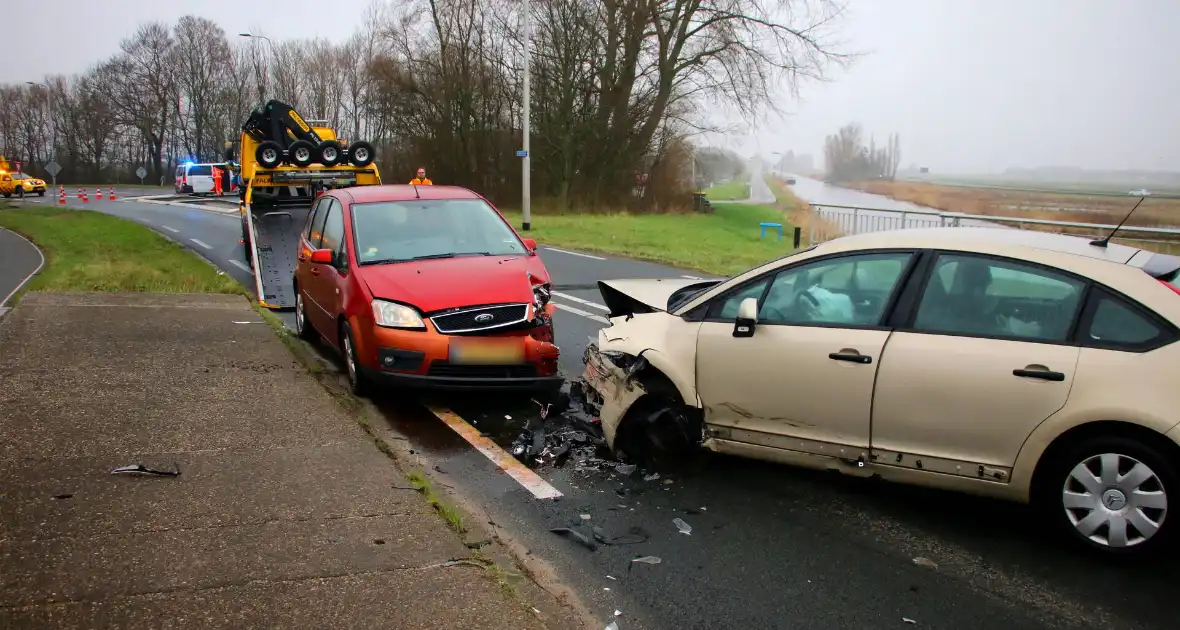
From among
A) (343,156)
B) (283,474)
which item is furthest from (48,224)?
(283,474)

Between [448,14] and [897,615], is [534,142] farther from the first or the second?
[897,615]

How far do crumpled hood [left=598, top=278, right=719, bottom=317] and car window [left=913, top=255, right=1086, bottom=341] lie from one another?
168 centimetres

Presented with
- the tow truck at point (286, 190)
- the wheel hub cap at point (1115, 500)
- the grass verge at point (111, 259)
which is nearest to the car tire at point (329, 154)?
the tow truck at point (286, 190)

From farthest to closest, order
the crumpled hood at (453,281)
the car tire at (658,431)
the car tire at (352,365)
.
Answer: the car tire at (352,365) → the crumpled hood at (453,281) → the car tire at (658,431)

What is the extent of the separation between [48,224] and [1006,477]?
29158mm

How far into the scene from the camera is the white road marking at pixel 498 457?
5.05m

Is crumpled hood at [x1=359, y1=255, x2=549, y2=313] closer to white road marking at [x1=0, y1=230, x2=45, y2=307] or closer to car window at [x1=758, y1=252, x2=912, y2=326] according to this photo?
car window at [x1=758, y1=252, x2=912, y2=326]

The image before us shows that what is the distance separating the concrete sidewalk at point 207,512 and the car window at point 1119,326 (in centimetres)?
284

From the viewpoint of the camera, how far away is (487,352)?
6520 mm

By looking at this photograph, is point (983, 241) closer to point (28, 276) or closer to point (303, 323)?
point (303, 323)

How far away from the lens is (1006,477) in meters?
4.14

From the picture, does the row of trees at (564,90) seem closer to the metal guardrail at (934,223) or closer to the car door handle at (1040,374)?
the metal guardrail at (934,223)

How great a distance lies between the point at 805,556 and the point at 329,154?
1313cm

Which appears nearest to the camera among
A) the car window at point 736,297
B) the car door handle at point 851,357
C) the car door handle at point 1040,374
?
the car door handle at point 1040,374
